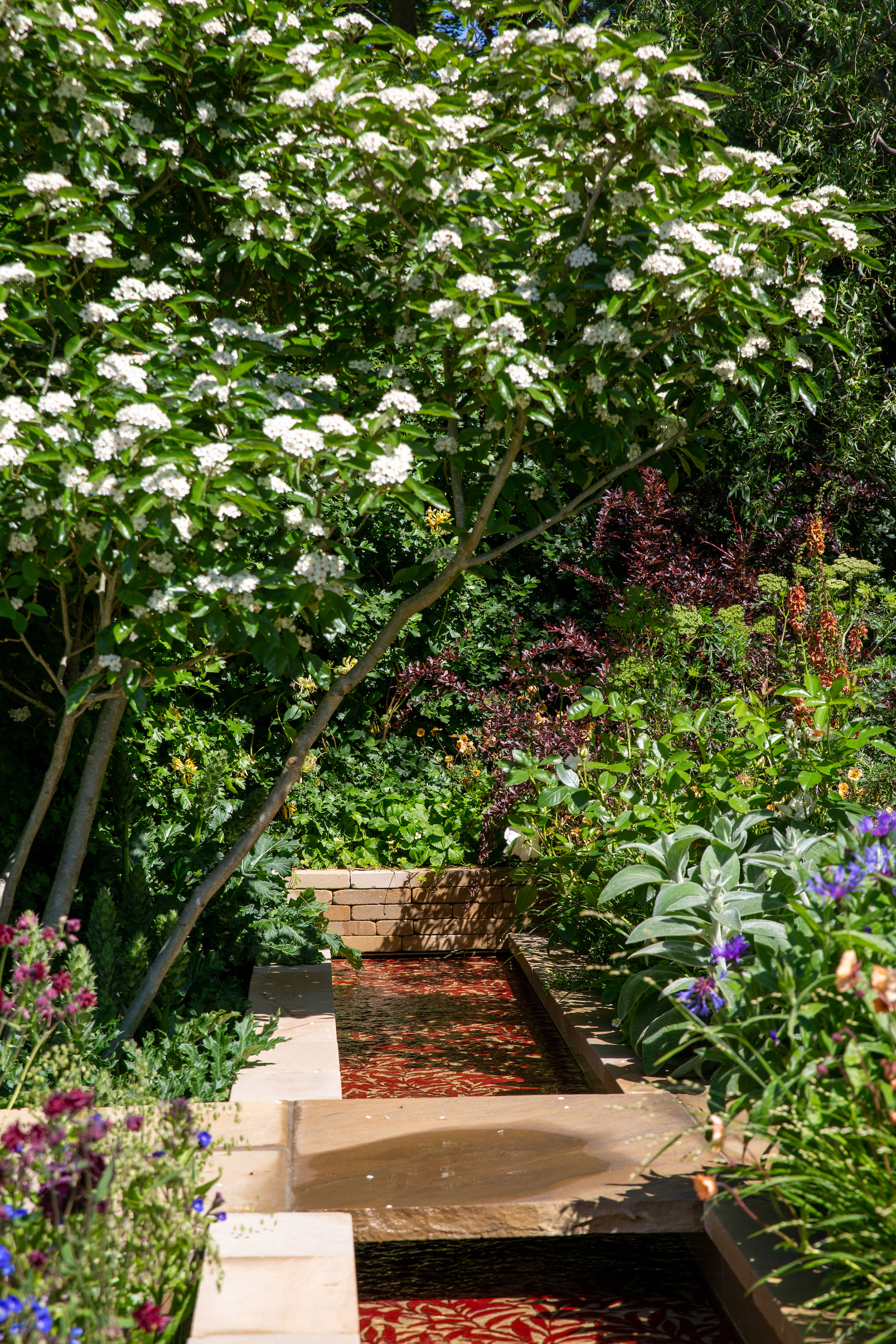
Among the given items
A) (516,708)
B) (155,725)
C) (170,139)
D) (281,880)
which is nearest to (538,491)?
(170,139)

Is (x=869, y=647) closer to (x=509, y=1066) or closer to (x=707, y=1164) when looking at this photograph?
(x=509, y=1066)

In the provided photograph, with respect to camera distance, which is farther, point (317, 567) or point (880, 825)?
point (317, 567)

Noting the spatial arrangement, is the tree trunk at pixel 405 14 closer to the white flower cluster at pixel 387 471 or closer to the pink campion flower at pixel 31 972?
the white flower cluster at pixel 387 471

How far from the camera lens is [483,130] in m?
2.86

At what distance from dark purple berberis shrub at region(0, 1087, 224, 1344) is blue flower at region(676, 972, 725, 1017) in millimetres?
1059

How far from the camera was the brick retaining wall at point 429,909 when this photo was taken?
16.4 feet

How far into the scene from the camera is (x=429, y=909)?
197 inches

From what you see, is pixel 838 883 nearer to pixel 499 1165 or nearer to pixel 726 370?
pixel 499 1165

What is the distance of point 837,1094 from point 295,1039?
188 cm

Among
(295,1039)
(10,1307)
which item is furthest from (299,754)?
(10,1307)

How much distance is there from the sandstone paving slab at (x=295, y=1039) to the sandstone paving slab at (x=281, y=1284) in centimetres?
82

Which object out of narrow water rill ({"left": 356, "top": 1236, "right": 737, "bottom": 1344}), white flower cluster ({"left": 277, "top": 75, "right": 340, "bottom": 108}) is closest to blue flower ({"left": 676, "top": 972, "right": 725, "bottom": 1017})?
narrow water rill ({"left": 356, "top": 1236, "right": 737, "bottom": 1344})

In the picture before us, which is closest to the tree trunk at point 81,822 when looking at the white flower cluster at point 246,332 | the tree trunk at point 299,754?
the tree trunk at point 299,754

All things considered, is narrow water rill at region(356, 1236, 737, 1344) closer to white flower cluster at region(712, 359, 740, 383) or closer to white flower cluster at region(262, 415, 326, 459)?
white flower cluster at region(262, 415, 326, 459)
